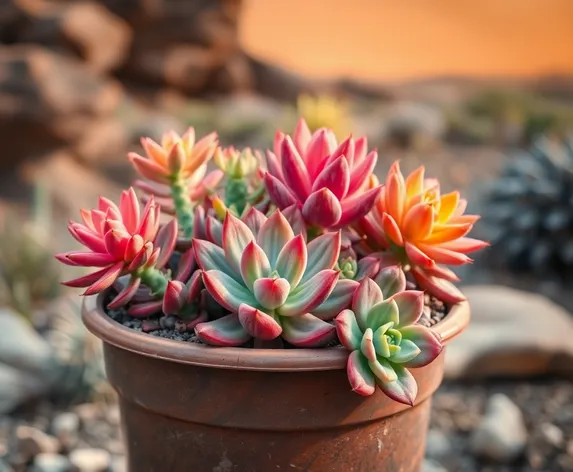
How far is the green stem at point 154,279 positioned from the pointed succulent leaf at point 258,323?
215 millimetres

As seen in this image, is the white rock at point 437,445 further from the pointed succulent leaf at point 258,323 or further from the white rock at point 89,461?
the pointed succulent leaf at point 258,323

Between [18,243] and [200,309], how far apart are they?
2.06 metres

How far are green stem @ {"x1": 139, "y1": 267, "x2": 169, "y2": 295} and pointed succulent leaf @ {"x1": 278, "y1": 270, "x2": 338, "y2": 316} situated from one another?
241 millimetres

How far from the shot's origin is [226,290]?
36.5 inches

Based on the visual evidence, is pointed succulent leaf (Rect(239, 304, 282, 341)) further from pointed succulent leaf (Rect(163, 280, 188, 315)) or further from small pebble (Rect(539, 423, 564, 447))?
small pebble (Rect(539, 423, 564, 447))

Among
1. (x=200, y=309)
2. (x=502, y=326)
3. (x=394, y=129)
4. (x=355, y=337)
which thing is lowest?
(x=394, y=129)

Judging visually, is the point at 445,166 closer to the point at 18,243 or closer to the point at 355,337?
the point at 18,243

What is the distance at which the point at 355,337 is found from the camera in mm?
914

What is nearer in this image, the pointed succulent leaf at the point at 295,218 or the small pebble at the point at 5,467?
the pointed succulent leaf at the point at 295,218

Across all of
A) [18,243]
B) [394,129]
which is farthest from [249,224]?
[394,129]

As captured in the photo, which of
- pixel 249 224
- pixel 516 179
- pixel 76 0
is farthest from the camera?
pixel 76 0

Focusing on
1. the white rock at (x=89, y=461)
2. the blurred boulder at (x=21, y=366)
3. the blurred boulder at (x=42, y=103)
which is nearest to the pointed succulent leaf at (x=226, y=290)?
the white rock at (x=89, y=461)

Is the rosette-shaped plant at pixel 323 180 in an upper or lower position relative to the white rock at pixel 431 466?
upper

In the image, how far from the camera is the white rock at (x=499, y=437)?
72.6 inches
